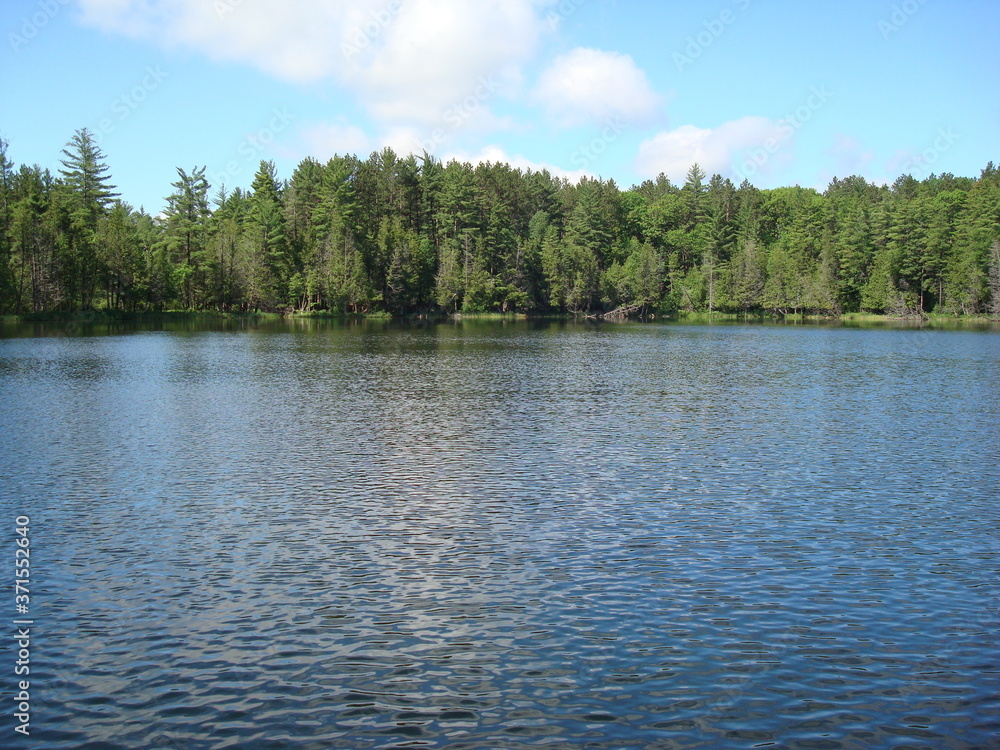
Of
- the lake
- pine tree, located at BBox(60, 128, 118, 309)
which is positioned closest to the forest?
pine tree, located at BBox(60, 128, 118, 309)

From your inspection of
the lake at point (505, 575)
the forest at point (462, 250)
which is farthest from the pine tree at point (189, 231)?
the lake at point (505, 575)

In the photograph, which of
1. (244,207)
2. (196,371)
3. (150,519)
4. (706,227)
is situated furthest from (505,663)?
(706,227)

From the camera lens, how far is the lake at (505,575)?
10.3 m

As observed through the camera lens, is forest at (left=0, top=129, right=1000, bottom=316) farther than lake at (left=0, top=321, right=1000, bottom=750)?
Yes

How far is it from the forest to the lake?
9414 centimetres

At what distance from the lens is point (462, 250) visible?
478 ft

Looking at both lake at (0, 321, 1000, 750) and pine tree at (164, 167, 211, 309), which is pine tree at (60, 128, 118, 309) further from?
lake at (0, 321, 1000, 750)

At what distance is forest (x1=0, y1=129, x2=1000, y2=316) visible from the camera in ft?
397

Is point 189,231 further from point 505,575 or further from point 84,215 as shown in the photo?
point 505,575

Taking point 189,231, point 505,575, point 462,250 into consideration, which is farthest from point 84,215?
point 505,575

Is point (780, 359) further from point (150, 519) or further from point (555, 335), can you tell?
point (150, 519)

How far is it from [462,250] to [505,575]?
438 feet

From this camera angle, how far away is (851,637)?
12.6 meters

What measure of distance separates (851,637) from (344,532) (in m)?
11.2
